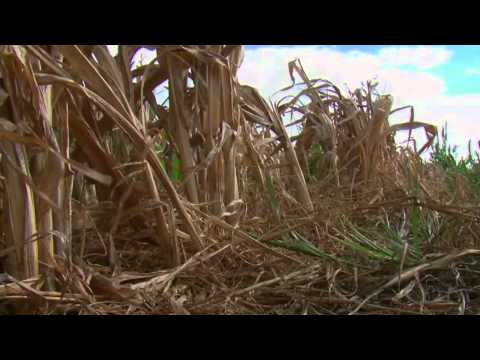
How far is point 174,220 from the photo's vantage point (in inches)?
39.5

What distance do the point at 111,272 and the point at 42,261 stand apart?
0.14 m

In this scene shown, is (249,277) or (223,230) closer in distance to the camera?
(249,277)

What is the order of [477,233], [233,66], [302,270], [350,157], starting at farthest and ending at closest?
[350,157], [233,66], [477,233], [302,270]

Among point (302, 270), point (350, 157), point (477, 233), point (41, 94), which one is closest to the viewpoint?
point (41, 94)

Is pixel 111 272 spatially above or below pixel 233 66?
below

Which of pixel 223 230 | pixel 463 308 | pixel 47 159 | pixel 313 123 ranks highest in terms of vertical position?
pixel 313 123

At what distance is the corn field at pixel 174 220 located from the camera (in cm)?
84

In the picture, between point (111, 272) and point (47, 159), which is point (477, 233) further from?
point (47, 159)

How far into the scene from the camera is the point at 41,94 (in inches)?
32.9

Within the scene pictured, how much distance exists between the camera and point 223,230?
3.71 feet

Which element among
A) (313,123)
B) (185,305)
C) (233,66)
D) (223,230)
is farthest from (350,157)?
(185,305)

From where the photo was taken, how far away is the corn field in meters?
0.84

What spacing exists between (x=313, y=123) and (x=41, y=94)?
1289mm

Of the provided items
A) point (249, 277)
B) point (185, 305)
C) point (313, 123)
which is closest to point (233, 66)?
point (249, 277)
